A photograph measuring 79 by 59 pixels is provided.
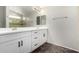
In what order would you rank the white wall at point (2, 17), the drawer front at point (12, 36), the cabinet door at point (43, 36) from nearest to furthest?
the drawer front at point (12, 36)
the white wall at point (2, 17)
the cabinet door at point (43, 36)

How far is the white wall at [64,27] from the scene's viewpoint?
128 centimetres

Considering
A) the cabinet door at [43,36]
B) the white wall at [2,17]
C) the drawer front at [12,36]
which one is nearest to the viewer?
the drawer front at [12,36]

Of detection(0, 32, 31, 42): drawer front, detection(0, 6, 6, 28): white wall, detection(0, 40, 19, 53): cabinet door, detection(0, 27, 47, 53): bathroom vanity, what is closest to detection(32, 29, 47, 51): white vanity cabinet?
detection(0, 27, 47, 53): bathroom vanity

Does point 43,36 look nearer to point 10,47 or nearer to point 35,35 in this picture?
point 35,35

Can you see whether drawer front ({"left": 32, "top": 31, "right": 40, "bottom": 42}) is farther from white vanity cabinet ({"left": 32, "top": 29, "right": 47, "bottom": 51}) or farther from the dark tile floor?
the dark tile floor

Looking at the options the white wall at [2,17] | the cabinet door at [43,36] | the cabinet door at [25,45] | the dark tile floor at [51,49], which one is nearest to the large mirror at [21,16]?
the white wall at [2,17]

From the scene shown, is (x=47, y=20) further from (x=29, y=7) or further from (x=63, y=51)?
(x=63, y=51)

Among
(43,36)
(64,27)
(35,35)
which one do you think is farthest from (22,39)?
(64,27)

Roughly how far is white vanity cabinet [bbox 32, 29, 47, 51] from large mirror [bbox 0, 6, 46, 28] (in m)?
0.15

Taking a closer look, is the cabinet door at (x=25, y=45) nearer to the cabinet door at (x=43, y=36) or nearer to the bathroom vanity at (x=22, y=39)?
the bathroom vanity at (x=22, y=39)

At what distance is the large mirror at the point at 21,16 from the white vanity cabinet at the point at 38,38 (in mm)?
147

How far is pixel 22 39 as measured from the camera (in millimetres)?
1303

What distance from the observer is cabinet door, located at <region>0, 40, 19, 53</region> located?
1093 millimetres
